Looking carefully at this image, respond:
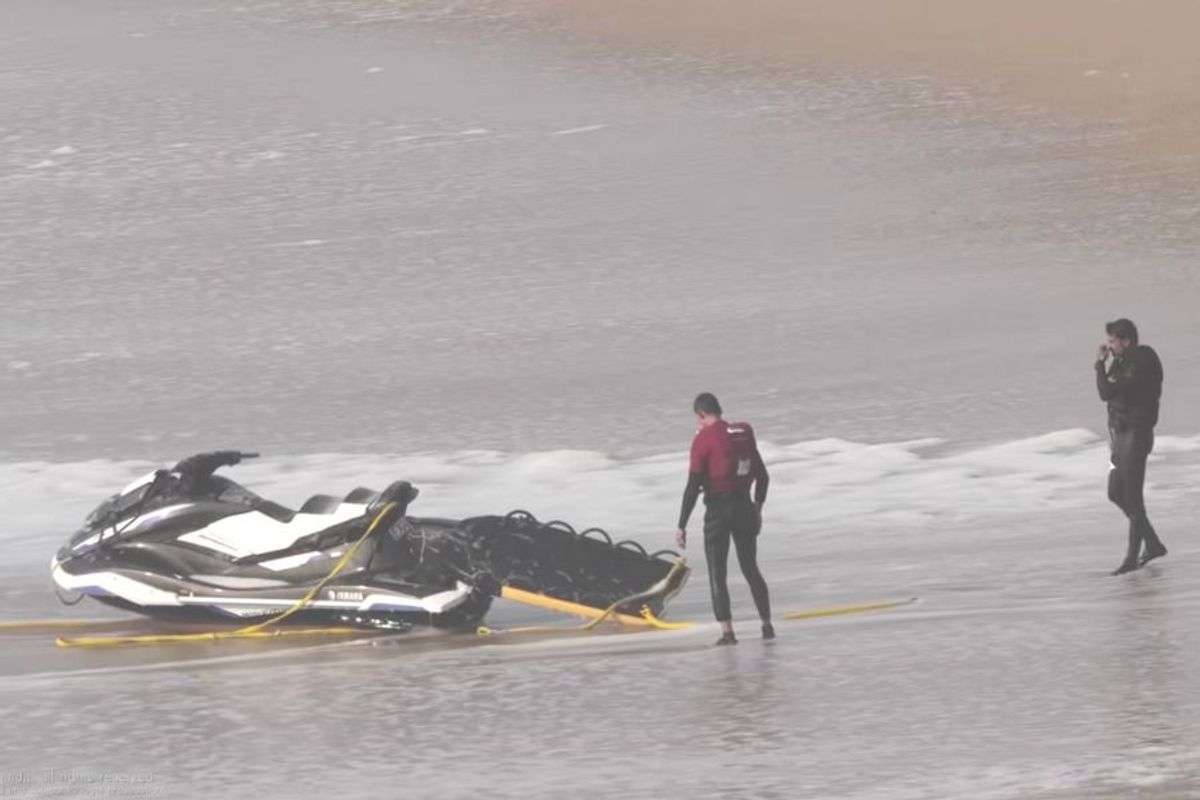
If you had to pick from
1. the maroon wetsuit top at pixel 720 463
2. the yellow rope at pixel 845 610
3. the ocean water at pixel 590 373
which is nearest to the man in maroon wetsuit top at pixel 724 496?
the maroon wetsuit top at pixel 720 463

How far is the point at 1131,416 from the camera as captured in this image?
41.5 feet

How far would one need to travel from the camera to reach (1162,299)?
2439 cm

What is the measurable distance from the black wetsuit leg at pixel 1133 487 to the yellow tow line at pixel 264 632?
4322mm

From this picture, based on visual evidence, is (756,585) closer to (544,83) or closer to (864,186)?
(864,186)

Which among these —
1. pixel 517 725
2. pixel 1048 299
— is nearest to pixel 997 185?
pixel 1048 299

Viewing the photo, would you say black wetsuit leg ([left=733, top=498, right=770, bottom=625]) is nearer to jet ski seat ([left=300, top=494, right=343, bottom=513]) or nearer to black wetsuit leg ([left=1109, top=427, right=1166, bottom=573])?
jet ski seat ([left=300, top=494, right=343, bottom=513])

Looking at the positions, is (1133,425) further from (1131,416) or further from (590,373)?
(590,373)

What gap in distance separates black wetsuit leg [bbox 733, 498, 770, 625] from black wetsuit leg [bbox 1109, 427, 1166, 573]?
2617 mm

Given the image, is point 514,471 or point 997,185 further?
point 997,185

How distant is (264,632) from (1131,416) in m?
5.12

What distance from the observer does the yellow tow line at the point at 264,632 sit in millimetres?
11820

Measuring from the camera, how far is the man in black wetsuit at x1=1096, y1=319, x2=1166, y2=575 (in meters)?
12.6

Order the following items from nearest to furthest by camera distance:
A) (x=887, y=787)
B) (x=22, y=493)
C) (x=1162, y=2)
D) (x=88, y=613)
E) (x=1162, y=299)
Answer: (x=887, y=787)
(x=88, y=613)
(x=22, y=493)
(x=1162, y=299)
(x=1162, y=2)

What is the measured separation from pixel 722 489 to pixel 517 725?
2.31 meters
